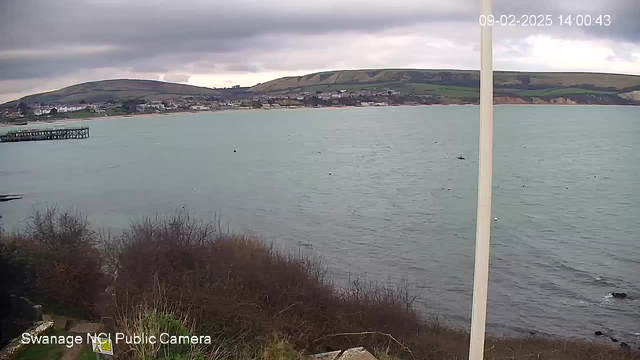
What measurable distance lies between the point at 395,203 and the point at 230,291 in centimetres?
1260

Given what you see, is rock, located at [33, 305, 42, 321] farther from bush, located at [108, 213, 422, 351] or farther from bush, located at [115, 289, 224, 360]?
bush, located at [115, 289, 224, 360]

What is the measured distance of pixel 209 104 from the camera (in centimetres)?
1677

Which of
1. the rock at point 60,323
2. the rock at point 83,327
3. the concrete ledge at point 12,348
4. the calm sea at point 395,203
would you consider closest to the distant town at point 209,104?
the calm sea at point 395,203

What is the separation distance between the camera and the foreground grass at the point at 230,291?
7.63 m

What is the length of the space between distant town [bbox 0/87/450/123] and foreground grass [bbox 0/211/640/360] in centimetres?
269

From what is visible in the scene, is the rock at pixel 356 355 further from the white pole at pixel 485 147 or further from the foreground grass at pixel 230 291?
the white pole at pixel 485 147

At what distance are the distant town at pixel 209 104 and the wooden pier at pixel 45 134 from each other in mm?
1041

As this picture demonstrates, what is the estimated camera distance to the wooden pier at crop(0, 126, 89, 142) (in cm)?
1500

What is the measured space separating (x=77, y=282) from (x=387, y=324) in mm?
6647

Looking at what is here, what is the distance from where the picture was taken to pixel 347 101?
19297 millimetres

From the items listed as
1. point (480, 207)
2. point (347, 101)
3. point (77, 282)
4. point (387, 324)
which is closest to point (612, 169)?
point (347, 101)

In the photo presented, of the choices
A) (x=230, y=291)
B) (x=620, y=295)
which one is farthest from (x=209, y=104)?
(x=620, y=295)

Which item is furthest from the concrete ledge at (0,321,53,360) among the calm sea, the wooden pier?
the wooden pier

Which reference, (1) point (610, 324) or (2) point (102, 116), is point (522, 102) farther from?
(2) point (102, 116)
